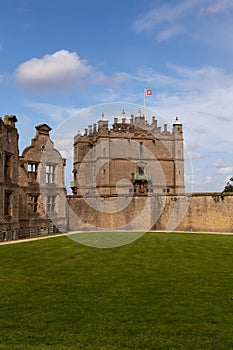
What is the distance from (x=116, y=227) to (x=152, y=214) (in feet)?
12.3

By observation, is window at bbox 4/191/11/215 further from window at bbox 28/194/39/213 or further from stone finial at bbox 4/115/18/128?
window at bbox 28/194/39/213

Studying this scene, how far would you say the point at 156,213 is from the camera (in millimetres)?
37281

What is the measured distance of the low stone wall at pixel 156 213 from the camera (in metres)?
34.9

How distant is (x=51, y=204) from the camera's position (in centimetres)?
3416

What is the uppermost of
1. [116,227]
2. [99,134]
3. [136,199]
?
[99,134]

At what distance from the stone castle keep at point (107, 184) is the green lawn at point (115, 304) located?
44.7 feet

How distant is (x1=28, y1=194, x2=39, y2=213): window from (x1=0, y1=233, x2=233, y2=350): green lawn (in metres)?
17.0

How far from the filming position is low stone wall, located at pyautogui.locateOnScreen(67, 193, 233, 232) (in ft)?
115

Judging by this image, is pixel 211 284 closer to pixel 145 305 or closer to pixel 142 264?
pixel 145 305

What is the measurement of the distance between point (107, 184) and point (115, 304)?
38179mm

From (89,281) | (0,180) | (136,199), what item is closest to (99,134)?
(136,199)

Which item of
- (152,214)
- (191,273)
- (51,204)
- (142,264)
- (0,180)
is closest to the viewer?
(191,273)

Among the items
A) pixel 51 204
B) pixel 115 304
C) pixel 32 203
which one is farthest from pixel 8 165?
pixel 115 304

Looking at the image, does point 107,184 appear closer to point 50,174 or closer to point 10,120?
point 50,174
